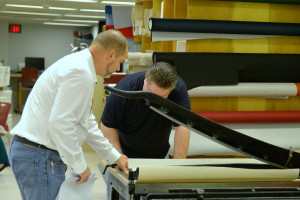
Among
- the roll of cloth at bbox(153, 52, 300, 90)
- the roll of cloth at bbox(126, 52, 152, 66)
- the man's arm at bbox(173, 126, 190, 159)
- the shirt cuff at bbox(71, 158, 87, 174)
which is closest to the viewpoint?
the shirt cuff at bbox(71, 158, 87, 174)

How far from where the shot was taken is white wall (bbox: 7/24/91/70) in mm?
19406

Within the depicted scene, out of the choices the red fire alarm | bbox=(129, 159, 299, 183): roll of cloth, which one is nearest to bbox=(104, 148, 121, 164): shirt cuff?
bbox=(129, 159, 299, 183): roll of cloth

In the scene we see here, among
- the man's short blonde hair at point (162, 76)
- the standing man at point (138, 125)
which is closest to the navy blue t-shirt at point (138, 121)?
the standing man at point (138, 125)

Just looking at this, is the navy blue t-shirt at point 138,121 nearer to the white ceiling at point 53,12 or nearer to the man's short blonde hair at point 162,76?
the man's short blonde hair at point 162,76

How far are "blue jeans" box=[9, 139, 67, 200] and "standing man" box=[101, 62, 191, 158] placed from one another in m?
0.72

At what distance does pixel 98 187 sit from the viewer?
5.52 metres

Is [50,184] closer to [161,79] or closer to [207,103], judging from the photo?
[161,79]

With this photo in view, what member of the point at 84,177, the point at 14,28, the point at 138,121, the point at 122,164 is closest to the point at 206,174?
the point at 122,164

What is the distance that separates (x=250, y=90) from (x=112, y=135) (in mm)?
1423

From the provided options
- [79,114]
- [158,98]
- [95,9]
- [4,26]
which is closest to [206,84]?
[79,114]

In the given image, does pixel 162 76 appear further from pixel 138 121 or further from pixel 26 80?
pixel 26 80

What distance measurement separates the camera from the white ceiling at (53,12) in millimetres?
12508

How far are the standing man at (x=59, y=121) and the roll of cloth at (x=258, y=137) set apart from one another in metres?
1.48

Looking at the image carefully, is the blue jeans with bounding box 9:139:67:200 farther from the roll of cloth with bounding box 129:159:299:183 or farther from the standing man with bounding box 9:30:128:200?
the roll of cloth with bounding box 129:159:299:183
